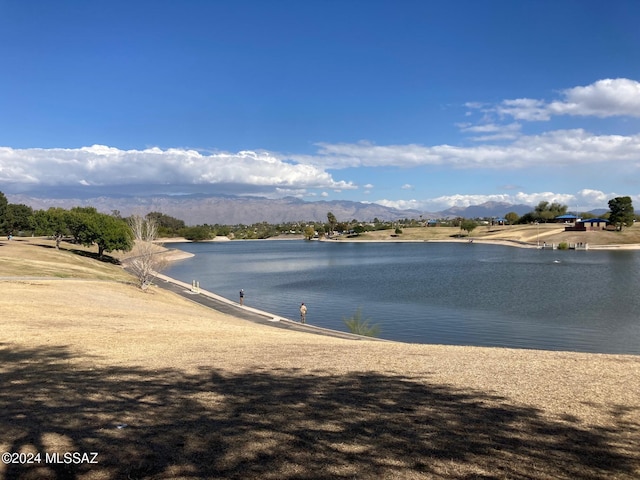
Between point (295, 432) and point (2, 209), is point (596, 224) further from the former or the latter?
point (295, 432)

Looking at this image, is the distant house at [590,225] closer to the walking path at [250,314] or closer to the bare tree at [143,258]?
the walking path at [250,314]

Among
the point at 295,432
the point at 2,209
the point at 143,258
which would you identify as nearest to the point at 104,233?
the point at 2,209

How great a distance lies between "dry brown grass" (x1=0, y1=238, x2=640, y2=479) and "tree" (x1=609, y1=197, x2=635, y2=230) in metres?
154

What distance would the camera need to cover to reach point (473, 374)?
11266mm

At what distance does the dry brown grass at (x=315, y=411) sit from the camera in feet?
20.5

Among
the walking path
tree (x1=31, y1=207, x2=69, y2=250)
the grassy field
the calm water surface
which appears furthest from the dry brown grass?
the grassy field

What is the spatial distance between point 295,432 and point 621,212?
164m

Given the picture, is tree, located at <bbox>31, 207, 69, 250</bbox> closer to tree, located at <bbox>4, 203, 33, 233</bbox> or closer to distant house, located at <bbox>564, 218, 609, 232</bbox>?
tree, located at <bbox>4, 203, 33, 233</bbox>

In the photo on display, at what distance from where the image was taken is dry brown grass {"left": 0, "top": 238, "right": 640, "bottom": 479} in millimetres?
6234

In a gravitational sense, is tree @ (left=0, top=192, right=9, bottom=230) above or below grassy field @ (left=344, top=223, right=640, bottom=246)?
above

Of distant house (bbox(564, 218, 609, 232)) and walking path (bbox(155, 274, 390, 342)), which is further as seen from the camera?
distant house (bbox(564, 218, 609, 232))

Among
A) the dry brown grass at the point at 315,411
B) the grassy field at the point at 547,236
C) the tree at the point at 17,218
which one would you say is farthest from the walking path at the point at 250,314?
the grassy field at the point at 547,236

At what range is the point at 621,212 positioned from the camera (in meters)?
143

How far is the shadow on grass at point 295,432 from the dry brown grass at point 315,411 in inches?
1.1
